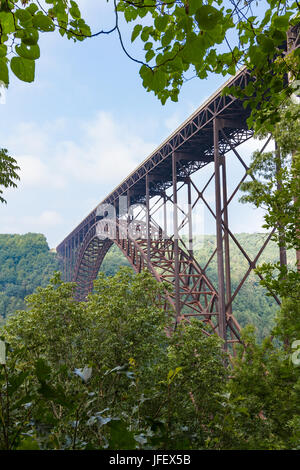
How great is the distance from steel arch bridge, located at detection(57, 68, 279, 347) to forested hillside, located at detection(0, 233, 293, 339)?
1392 centimetres

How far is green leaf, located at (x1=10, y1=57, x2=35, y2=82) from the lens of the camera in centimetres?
107

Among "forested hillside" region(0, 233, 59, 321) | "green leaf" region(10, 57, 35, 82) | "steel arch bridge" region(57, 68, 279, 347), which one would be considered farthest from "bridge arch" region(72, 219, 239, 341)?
"forested hillside" region(0, 233, 59, 321)

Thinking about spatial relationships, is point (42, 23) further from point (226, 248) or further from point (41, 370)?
point (226, 248)

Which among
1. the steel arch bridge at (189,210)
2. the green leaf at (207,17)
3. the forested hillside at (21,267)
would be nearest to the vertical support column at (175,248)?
the steel arch bridge at (189,210)

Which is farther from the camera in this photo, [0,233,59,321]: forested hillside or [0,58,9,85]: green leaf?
[0,233,59,321]: forested hillside

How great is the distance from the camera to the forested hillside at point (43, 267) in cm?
3297

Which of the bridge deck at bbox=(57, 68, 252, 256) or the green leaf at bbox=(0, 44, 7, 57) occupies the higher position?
the bridge deck at bbox=(57, 68, 252, 256)

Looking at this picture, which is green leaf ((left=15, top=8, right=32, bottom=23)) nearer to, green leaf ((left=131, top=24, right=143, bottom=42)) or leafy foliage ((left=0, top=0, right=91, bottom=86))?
leafy foliage ((left=0, top=0, right=91, bottom=86))

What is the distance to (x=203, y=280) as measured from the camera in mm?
15086

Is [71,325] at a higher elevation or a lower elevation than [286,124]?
lower

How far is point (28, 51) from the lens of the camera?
1080 millimetres

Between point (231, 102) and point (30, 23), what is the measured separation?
9133 mm

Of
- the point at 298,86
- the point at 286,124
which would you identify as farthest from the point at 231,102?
the point at 298,86
